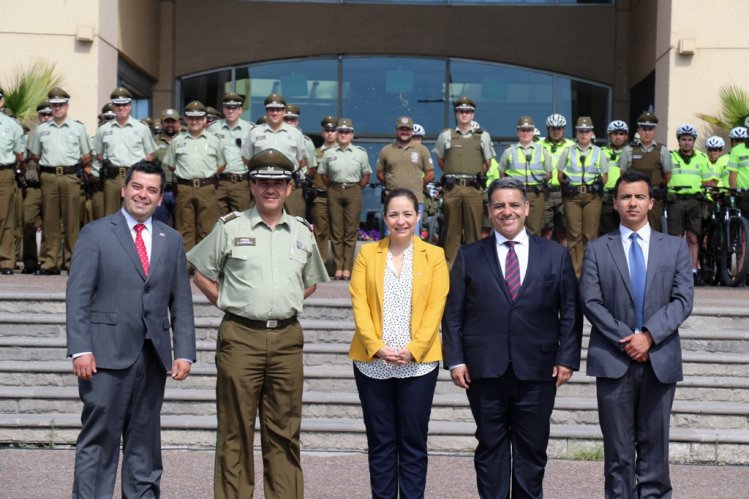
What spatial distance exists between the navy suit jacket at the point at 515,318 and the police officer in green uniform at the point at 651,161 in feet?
27.1

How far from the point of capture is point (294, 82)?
23531mm

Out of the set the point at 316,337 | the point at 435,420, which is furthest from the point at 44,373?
the point at 435,420

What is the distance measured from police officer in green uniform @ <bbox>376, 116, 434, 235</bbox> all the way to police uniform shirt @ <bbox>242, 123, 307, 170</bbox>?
115 cm

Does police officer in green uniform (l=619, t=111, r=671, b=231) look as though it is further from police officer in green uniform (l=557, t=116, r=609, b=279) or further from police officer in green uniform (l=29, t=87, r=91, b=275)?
police officer in green uniform (l=29, t=87, r=91, b=275)

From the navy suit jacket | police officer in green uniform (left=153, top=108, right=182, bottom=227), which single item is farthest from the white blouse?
police officer in green uniform (left=153, top=108, right=182, bottom=227)

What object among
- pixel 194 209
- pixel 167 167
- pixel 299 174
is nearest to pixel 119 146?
pixel 167 167

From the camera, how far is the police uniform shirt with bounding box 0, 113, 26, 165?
1373 centimetres

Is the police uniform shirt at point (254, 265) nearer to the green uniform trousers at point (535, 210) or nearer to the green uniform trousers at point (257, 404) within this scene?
the green uniform trousers at point (257, 404)

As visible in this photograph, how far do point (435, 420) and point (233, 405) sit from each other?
3038mm

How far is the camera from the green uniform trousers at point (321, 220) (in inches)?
598

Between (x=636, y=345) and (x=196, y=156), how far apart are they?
8543 millimetres

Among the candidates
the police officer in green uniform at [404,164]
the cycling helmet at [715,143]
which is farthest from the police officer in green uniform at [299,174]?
the cycling helmet at [715,143]

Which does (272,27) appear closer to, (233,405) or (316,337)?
(316,337)

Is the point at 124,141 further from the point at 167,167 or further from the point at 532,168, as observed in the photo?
the point at 532,168
